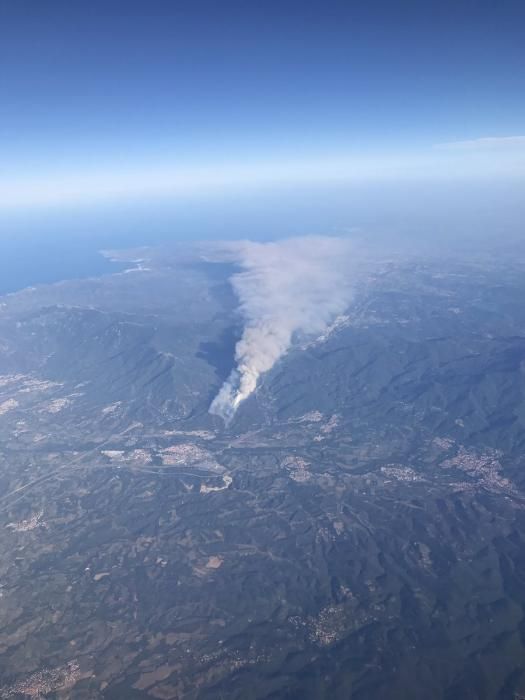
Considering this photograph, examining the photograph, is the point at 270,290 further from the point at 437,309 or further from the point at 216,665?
the point at 216,665

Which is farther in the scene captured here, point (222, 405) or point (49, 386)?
point (49, 386)

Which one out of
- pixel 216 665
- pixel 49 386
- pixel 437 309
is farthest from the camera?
pixel 437 309

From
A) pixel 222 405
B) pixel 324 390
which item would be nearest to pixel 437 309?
pixel 324 390

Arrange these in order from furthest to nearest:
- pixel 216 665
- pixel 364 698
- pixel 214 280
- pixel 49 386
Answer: pixel 214 280 < pixel 49 386 < pixel 216 665 < pixel 364 698

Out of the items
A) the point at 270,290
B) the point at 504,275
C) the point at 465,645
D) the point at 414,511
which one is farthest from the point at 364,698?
the point at 504,275

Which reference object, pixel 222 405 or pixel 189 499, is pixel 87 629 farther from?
pixel 222 405

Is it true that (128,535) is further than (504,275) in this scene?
No
